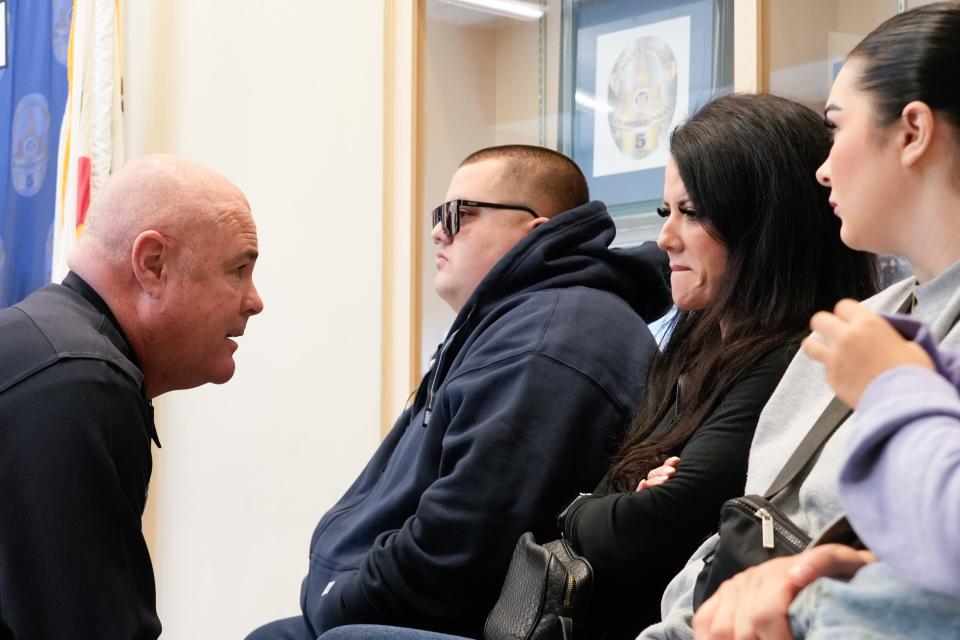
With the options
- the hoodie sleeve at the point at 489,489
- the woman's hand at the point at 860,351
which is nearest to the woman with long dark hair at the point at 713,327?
the hoodie sleeve at the point at 489,489

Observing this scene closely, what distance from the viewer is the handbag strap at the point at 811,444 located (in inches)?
52.4

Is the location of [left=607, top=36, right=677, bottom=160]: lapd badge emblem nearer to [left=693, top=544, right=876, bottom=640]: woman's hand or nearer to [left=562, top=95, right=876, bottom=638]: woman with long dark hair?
[left=562, top=95, right=876, bottom=638]: woman with long dark hair

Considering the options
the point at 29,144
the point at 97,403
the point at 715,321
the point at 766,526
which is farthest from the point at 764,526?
the point at 29,144

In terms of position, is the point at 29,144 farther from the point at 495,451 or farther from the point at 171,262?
the point at 495,451

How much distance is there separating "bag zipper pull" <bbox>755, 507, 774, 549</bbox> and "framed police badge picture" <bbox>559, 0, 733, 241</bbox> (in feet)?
4.86

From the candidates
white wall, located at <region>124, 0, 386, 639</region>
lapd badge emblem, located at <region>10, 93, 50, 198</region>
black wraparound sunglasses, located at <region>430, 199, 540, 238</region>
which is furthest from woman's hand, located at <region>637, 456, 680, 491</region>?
lapd badge emblem, located at <region>10, 93, 50, 198</region>

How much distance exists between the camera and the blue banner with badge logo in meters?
4.14

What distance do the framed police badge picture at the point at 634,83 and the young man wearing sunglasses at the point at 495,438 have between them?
40 cm

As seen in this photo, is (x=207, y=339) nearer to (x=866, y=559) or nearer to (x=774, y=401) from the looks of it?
(x=774, y=401)

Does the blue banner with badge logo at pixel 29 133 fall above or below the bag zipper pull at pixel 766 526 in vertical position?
above

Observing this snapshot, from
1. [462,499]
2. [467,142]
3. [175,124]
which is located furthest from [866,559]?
[175,124]

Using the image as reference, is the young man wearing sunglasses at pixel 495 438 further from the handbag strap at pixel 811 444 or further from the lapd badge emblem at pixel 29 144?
the lapd badge emblem at pixel 29 144

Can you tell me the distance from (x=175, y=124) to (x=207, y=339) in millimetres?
2165

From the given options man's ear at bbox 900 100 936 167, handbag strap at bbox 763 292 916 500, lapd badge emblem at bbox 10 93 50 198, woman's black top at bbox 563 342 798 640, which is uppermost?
lapd badge emblem at bbox 10 93 50 198
